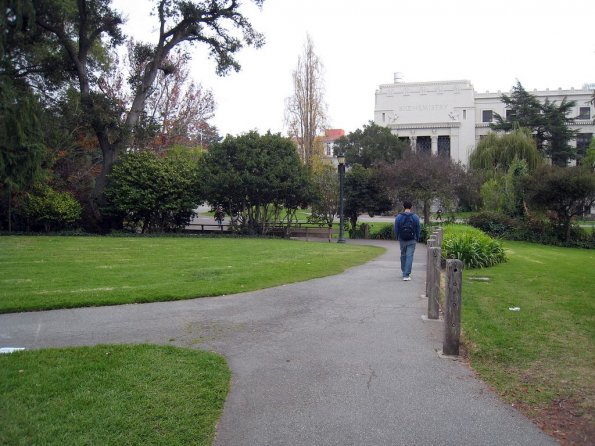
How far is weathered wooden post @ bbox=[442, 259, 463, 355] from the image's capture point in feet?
19.0

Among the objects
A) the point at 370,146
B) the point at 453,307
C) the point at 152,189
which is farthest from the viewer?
the point at 370,146

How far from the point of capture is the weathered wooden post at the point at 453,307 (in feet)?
19.0

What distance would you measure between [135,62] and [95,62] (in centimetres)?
344

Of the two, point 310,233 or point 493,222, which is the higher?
point 493,222

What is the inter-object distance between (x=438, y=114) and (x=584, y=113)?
767 inches

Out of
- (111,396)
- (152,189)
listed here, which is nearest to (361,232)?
(152,189)

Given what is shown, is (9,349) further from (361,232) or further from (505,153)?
(505,153)

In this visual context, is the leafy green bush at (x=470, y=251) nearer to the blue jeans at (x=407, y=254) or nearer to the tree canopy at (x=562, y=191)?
the blue jeans at (x=407, y=254)

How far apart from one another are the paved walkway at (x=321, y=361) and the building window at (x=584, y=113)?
67208mm

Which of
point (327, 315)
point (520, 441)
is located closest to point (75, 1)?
point (327, 315)

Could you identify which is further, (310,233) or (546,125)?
(546,125)

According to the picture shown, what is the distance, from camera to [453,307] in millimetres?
5781

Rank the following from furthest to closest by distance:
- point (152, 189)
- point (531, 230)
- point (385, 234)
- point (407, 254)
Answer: point (385, 234)
point (531, 230)
point (152, 189)
point (407, 254)

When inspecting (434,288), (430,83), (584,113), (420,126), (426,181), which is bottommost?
(434,288)
